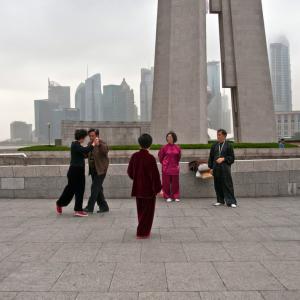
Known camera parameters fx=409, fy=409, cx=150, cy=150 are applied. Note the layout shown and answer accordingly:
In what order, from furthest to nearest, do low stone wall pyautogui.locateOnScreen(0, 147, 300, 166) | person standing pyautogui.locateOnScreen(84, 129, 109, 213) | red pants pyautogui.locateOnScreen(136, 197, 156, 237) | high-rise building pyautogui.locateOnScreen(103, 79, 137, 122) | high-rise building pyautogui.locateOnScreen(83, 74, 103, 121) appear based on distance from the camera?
high-rise building pyautogui.locateOnScreen(83, 74, 103, 121) → high-rise building pyautogui.locateOnScreen(103, 79, 137, 122) → low stone wall pyautogui.locateOnScreen(0, 147, 300, 166) → person standing pyautogui.locateOnScreen(84, 129, 109, 213) → red pants pyautogui.locateOnScreen(136, 197, 156, 237)

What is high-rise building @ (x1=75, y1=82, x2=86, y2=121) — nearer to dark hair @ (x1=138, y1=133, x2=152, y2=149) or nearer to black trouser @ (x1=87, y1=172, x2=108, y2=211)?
black trouser @ (x1=87, y1=172, x2=108, y2=211)

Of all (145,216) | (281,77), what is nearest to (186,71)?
(145,216)

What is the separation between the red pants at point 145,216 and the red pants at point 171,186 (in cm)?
367

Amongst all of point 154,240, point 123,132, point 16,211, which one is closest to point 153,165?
point 154,240

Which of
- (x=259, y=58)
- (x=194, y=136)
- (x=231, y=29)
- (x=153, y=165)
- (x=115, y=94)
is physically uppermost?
(x=115, y=94)

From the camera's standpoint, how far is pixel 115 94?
67.8 m

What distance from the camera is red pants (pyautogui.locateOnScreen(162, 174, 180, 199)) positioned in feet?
31.7

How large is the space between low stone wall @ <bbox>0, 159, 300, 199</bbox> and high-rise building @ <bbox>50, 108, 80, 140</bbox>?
63.2m

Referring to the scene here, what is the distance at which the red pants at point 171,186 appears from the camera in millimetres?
9656

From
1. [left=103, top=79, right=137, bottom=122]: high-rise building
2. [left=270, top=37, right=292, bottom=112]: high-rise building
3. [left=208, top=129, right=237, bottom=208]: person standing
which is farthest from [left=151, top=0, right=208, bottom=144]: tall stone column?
[left=270, top=37, right=292, bottom=112]: high-rise building

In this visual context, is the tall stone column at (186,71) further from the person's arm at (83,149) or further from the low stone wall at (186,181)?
the person's arm at (83,149)

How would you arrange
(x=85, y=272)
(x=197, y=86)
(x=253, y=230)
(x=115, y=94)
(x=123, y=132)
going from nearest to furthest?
(x=85, y=272)
(x=253, y=230)
(x=197, y=86)
(x=123, y=132)
(x=115, y=94)

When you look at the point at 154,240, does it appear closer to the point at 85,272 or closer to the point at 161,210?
the point at 85,272

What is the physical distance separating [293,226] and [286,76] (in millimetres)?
97223
